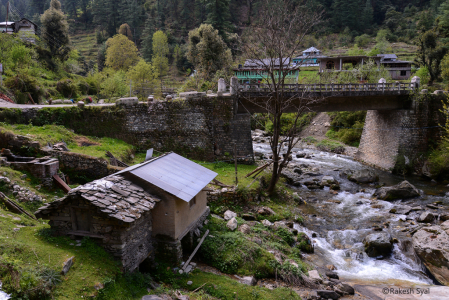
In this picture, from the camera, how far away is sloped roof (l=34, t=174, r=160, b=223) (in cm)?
822

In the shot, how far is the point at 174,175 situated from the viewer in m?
11.4

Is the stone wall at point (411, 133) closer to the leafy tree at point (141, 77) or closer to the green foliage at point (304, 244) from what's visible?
the green foliage at point (304, 244)

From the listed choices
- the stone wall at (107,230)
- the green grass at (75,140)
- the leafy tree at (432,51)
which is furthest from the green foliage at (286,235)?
the leafy tree at (432,51)

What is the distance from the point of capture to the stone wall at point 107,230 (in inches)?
330

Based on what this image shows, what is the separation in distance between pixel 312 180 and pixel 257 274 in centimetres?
1524

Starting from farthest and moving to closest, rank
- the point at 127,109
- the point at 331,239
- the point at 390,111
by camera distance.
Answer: the point at 390,111, the point at 127,109, the point at 331,239

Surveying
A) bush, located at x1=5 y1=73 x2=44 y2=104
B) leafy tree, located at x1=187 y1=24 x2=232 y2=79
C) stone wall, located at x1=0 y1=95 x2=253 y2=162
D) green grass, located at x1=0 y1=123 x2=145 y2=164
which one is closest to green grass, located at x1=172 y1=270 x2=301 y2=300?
green grass, located at x1=0 y1=123 x2=145 y2=164

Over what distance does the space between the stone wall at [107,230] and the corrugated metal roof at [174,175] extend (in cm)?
152

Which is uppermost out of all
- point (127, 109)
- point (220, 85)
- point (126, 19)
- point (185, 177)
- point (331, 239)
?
point (126, 19)

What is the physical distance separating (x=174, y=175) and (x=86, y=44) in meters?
84.0

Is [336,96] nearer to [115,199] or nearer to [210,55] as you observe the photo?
[210,55]

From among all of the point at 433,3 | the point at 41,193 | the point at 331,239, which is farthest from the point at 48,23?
the point at 433,3

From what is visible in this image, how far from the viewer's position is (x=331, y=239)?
51.2 ft

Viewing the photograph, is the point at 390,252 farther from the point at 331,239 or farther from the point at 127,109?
the point at 127,109
